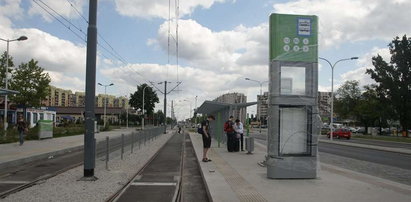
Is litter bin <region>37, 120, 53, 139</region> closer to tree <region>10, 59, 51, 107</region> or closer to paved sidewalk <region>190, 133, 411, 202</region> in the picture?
tree <region>10, 59, 51, 107</region>

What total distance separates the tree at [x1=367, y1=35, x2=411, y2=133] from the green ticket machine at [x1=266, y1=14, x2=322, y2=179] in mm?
50886

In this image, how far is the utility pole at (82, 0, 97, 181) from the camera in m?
10.4

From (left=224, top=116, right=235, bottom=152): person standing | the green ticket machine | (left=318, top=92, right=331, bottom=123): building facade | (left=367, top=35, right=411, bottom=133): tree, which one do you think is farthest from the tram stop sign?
(left=367, top=35, right=411, bottom=133): tree

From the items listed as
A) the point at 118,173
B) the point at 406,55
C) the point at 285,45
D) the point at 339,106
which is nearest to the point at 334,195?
Result: the point at 285,45

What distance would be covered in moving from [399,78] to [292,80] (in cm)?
5195

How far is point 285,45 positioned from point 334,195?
13.2 ft

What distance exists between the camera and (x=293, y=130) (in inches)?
405

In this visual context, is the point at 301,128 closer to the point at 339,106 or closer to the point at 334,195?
the point at 334,195

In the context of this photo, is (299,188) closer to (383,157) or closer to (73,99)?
(383,157)

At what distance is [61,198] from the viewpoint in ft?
25.9

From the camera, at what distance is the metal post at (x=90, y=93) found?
411 inches

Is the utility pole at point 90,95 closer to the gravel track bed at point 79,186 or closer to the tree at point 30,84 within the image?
the gravel track bed at point 79,186

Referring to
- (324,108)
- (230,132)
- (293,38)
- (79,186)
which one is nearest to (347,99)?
(324,108)

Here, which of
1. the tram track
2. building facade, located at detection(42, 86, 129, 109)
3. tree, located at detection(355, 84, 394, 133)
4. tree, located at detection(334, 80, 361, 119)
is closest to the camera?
the tram track
